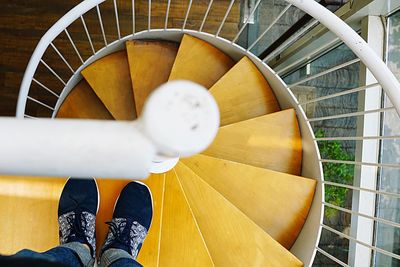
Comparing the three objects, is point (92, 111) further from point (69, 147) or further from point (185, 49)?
point (69, 147)

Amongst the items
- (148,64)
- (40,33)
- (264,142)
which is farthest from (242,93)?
(40,33)

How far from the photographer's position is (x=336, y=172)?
8.00ft

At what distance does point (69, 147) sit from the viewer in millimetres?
492

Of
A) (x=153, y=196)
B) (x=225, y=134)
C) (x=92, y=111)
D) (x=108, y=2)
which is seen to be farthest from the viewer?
(x=108, y=2)

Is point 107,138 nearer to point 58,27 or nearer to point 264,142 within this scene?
point 58,27

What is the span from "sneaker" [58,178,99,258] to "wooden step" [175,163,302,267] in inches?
16.0

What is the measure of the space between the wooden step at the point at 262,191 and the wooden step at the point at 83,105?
0.58 metres

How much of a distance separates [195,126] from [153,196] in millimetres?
1613

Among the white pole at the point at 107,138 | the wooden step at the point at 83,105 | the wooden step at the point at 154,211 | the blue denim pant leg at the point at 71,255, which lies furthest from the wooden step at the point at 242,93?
the white pole at the point at 107,138

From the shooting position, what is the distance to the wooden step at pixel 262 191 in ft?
7.04

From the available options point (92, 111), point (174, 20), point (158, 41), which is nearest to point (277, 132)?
point (158, 41)

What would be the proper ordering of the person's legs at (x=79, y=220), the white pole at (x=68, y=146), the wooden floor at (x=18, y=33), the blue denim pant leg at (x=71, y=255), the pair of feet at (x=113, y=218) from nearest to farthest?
the white pole at (x=68, y=146) < the blue denim pant leg at (x=71, y=255) < the person's legs at (x=79, y=220) < the pair of feet at (x=113, y=218) < the wooden floor at (x=18, y=33)

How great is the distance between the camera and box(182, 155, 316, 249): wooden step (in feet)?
7.04

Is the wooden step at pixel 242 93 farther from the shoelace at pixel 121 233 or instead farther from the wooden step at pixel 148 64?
the shoelace at pixel 121 233
